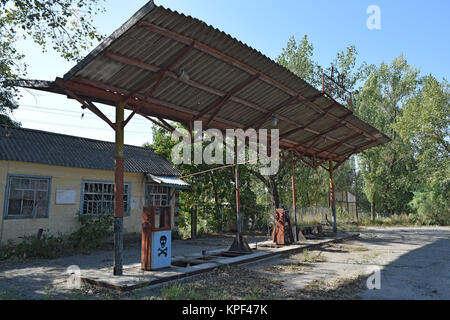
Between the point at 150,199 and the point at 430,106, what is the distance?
2020 centimetres

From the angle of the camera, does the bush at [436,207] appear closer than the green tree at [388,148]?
Yes

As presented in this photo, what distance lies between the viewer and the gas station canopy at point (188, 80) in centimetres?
590

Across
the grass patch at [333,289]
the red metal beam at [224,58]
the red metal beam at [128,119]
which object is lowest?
the grass patch at [333,289]

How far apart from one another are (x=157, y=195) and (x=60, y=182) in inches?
182

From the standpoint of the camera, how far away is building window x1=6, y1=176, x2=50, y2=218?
33.0 feet

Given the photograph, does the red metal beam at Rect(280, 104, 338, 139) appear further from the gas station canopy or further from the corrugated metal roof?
the corrugated metal roof

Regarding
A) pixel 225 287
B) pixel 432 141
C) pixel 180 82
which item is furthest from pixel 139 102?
pixel 432 141

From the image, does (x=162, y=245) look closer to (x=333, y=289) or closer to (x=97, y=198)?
(x=333, y=289)

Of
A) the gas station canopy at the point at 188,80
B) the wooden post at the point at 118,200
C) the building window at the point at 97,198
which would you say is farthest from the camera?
the building window at the point at 97,198

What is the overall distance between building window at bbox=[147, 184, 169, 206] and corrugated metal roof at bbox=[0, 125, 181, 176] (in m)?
0.70

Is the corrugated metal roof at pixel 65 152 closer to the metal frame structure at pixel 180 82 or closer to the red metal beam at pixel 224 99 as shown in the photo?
the metal frame structure at pixel 180 82

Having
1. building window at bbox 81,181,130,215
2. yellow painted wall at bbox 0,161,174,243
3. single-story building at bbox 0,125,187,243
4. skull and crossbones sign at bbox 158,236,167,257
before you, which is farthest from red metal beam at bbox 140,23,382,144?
building window at bbox 81,181,130,215

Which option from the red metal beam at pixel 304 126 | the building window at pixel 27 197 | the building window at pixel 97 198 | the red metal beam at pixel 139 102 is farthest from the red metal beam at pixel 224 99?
the building window at pixel 27 197
